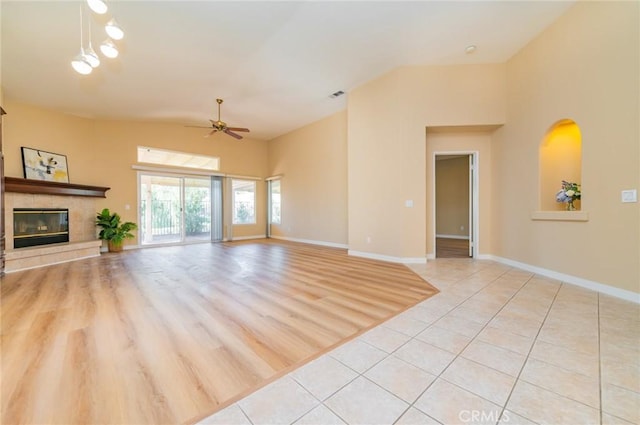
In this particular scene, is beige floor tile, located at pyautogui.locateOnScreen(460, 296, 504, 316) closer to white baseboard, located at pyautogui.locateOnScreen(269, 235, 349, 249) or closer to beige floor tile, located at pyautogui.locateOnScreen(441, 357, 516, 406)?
beige floor tile, located at pyautogui.locateOnScreen(441, 357, 516, 406)

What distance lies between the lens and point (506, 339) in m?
1.82

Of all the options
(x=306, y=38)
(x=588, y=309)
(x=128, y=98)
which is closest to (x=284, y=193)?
(x=128, y=98)

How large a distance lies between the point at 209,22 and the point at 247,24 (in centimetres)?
49

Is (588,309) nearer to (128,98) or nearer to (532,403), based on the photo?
(532,403)

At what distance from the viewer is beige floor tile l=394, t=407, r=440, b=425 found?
1103 mm

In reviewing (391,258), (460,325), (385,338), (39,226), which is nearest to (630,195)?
(460,325)

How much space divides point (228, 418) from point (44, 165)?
700 cm

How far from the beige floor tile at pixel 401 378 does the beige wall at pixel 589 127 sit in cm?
298

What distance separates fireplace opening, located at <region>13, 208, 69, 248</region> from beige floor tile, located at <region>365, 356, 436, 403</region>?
6.72 meters

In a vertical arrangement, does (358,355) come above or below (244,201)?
below

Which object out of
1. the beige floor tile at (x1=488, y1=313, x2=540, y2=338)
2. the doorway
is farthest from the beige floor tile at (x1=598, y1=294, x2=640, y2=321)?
the doorway

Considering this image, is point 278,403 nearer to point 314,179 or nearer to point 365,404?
point 365,404

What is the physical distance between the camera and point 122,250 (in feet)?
19.9

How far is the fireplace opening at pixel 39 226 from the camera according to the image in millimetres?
4477
